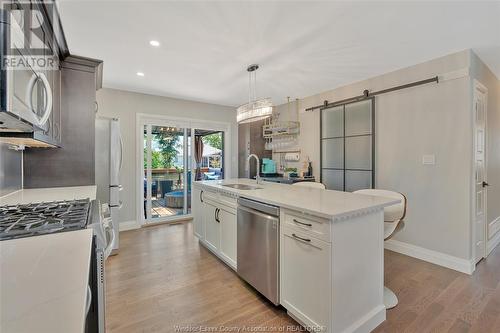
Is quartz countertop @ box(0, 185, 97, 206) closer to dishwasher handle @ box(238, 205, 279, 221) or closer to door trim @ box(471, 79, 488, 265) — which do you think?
dishwasher handle @ box(238, 205, 279, 221)

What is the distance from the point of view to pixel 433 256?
289cm

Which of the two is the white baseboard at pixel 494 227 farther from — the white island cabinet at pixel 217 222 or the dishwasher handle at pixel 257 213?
the white island cabinet at pixel 217 222

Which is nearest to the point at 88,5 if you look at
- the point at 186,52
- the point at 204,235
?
the point at 186,52

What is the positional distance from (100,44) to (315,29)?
2.25 m

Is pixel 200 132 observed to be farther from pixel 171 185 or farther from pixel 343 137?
pixel 343 137

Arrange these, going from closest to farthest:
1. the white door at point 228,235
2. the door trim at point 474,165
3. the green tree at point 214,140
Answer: the white door at point 228,235
the door trim at point 474,165
the green tree at point 214,140

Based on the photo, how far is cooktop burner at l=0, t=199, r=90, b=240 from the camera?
0.99m

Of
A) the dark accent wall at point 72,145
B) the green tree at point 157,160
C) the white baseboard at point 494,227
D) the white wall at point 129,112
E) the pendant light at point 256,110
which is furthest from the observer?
the green tree at point 157,160

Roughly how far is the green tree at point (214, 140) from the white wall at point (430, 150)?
3199 mm

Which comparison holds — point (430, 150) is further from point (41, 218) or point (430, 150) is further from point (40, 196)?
point (40, 196)

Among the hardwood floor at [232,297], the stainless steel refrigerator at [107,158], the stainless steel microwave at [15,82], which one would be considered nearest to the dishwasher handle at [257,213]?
the hardwood floor at [232,297]

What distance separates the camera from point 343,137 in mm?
4004

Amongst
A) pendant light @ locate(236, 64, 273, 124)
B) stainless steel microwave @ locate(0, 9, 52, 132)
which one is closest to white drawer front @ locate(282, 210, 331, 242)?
pendant light @ locate(236, 64, 273, 124)

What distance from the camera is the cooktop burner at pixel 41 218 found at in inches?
39.1
